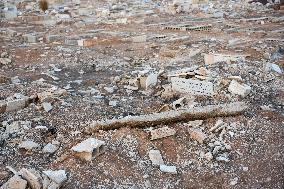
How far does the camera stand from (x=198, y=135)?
20.4 feet

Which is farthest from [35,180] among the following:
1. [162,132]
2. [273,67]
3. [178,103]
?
[273,67]

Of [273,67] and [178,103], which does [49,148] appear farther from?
[273,67]

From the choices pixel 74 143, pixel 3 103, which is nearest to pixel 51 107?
pixel 3 103

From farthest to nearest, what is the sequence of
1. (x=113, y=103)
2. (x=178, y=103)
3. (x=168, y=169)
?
(x=113, y=103) → (x=178, y=103) → (x=168, y=169)

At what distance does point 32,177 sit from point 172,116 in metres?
2.55

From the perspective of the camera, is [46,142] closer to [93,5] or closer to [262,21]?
[262,21]

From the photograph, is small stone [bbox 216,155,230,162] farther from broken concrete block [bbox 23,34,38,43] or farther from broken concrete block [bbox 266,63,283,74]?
broken concrete block [bbox 23,34,38,43]

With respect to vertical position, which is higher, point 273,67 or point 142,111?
point 273,67

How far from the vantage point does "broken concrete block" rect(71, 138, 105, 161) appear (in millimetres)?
5641

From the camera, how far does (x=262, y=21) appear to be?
642 inches

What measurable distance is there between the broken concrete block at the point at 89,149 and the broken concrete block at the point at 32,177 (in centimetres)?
Answer: 71

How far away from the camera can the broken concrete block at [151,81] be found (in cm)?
852

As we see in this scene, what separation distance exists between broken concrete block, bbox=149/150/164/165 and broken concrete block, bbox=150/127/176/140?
308 millimetres

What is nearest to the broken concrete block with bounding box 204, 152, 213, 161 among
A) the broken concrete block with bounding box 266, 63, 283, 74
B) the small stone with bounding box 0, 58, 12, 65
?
the broken concrete block with bounding box 266, 63, 283, 74
